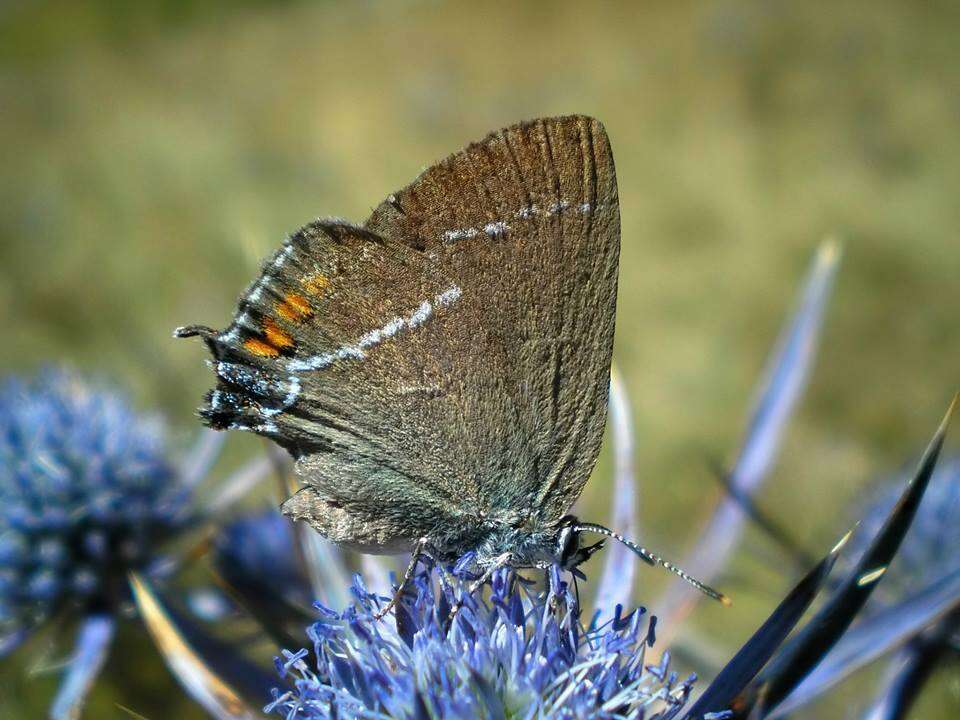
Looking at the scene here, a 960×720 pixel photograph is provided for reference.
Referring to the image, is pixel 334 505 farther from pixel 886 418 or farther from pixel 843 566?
pixel 886 418

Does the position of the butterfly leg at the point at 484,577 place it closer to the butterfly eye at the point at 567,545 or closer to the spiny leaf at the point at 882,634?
the butterfly eye at the point at 567,545

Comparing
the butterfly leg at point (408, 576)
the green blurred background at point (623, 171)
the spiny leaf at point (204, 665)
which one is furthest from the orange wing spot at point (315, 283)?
the green blurred background at point (623, 171)

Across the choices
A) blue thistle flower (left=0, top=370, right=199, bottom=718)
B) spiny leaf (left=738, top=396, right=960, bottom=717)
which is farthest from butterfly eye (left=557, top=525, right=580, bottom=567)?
blue thistle flower (left=0, top=370, right=199, bottom=718)

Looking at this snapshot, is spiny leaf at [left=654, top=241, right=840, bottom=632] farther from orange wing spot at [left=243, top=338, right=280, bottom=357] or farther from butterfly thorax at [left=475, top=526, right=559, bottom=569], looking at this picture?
orange wing spot at [left=243, top=338, right=280, bottom=357]

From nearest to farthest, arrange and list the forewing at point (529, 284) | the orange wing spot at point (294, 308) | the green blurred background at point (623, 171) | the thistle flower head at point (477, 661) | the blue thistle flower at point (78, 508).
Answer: the thistle flower head at point (477, 661), the forewing at point (529, 284), the orange wing spot at point (294, 308), the blue thistle flower at point (78, 508), the green blurred background at point (623, 171)

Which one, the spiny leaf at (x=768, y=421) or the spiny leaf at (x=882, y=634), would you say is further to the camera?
the spiny leaf at (x=768, y=421)

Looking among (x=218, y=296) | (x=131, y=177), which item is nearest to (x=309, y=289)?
(x=218, y=296)
